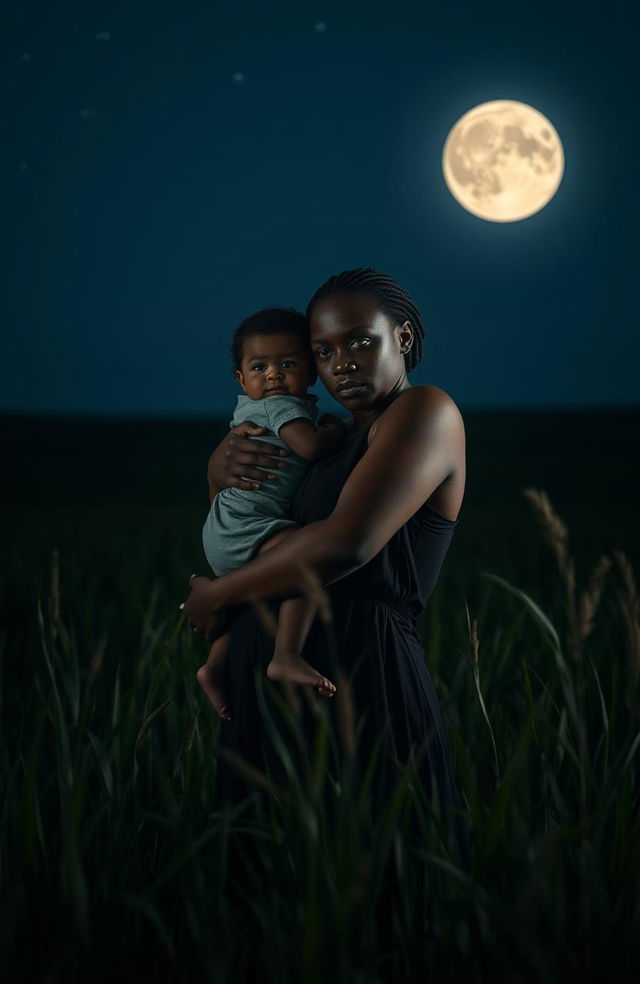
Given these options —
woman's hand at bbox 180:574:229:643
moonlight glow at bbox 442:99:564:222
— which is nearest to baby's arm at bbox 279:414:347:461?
woman's hand at bbox 180:574:229:643

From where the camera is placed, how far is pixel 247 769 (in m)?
0.85

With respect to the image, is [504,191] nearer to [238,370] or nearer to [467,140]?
[467,140]

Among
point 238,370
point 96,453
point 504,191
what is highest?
point 504,191

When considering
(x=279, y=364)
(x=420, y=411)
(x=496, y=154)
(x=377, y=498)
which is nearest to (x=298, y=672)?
(x=377, y=498)

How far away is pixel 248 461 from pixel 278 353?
18cm

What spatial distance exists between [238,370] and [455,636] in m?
2.01

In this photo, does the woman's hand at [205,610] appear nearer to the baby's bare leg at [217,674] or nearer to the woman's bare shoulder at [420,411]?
the baby's bare leg at [217,674]

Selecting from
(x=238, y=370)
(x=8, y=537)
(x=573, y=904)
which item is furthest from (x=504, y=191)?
(x=573, y=904)

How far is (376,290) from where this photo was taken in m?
1.39

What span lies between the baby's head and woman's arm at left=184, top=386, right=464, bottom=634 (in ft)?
0.91

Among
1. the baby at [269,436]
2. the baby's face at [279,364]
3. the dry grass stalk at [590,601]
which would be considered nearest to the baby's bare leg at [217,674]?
the baby at [269,436]

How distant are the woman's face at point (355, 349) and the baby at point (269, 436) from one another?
108mm

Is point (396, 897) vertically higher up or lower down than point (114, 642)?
higher up

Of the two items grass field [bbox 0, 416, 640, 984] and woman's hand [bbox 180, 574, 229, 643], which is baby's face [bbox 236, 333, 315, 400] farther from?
grass field [bbox 0, 416, 640, 984]
